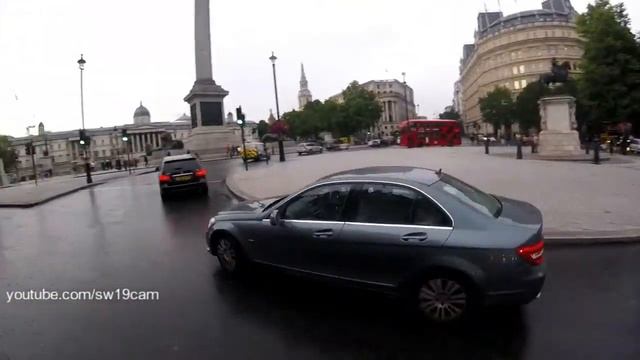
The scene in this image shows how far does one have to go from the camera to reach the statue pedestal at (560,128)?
2272cm

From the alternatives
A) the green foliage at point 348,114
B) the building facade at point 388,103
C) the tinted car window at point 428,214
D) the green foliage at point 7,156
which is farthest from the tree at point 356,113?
the tinted car window at point 428,214

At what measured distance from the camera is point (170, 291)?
5.66 meters

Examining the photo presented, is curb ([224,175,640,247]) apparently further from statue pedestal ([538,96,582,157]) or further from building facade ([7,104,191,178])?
building facade ([7,104,191,178])

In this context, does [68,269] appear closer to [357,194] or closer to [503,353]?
[357,194]

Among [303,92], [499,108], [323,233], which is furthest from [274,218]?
[303,92]

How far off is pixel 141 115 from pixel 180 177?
13969 centimetres

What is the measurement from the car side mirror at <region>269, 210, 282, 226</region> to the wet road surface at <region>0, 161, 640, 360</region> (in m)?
0.65

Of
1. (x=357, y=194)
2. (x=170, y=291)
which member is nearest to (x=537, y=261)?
(x=357, y=194)

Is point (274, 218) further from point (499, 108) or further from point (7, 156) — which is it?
point (7, 156)

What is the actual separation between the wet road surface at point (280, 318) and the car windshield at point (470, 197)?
3.59 feet

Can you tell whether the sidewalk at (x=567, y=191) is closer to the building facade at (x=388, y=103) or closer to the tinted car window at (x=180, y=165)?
the tinted car window at (x=180, y=165)

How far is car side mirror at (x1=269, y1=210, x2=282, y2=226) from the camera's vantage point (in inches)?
211

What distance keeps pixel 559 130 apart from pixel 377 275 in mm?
22085

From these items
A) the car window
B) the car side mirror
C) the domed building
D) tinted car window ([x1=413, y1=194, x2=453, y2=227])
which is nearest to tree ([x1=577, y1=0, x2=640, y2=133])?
tinted car window ([x1=413, y1=194, x2=453, y2=227])
